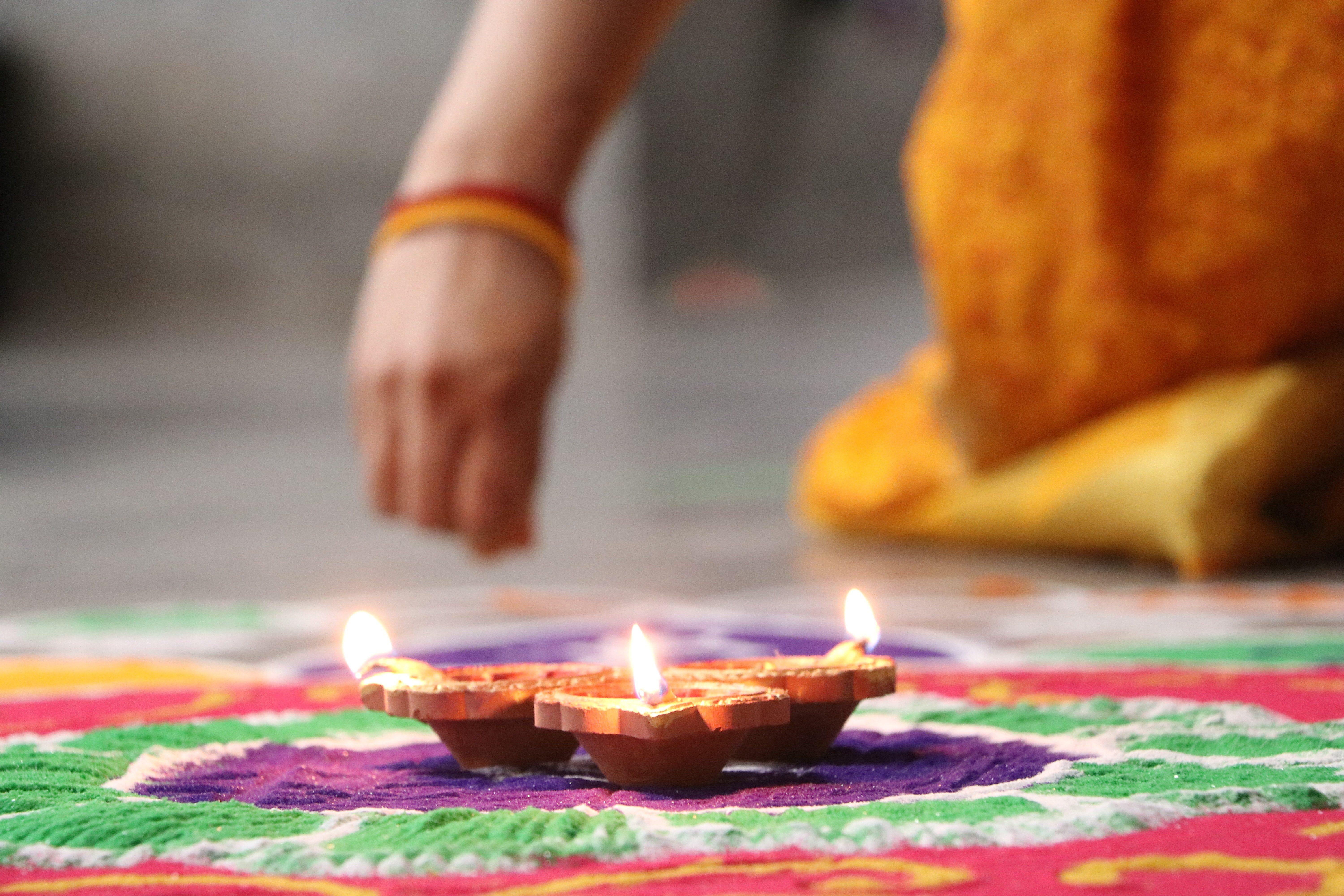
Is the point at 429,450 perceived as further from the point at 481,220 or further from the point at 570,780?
the point at 570,780

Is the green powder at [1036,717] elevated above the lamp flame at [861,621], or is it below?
below

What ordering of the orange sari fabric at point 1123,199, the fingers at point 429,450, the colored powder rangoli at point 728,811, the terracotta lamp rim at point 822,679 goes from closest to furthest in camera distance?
the colored powder rangoli at point 728,811 < the terracotta lamp rim at point 822,679 < the fingers at point 429,450 < the orange sari fabric at point 1123,199

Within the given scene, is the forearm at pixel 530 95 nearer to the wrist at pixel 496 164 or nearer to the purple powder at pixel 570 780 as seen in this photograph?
the wrist at pixel 496 164

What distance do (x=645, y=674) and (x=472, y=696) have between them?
0.23ft

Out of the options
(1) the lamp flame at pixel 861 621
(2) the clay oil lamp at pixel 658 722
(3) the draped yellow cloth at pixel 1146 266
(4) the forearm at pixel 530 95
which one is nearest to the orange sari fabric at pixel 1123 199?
(3) the draped yellow cloth at pixel 1146 266

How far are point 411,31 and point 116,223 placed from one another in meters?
1.45

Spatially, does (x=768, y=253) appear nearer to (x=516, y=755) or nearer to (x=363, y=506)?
(x=363, y=506)

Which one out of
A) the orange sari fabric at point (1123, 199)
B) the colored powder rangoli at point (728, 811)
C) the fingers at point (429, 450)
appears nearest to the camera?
the colored powder rangoli at point (728, 811)

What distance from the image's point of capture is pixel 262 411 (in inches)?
207

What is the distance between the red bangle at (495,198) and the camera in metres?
0.79

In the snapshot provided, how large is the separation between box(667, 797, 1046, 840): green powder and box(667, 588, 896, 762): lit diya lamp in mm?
42

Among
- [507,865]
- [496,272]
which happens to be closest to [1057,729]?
[507,865]

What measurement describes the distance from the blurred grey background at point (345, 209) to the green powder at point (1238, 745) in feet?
12.8

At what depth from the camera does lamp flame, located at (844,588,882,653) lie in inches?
20.6
